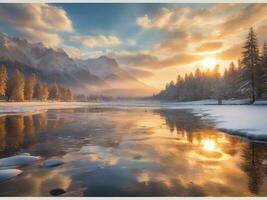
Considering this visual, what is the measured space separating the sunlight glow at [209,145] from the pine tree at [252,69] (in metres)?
26.1

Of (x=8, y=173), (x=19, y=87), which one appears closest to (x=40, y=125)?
(x=8, y=173)

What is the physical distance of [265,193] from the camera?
241 inches

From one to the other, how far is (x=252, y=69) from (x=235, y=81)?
2549 centimetres

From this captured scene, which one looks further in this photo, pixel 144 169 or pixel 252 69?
pixel 252 69

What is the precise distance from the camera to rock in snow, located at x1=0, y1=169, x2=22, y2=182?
7.15 m

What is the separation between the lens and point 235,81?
59250 mm

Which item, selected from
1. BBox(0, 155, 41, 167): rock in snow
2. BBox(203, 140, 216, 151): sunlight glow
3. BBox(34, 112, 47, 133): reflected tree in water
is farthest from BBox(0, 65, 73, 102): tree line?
BBox(203, 140, 216, 151): sunlight glow

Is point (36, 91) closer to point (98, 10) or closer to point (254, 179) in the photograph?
point (98, 10)

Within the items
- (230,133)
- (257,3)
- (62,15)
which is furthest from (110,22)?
(230,133)

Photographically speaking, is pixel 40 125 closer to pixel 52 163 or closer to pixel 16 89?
pixel 52 163

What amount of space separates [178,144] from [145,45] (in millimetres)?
10115

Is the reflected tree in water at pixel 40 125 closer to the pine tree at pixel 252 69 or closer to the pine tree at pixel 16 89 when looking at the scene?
the pine tree at pixel 252 69

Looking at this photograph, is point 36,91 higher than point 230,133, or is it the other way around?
point 36,91

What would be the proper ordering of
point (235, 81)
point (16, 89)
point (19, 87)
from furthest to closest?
point (19, 87)
point (16, 89)
point (235, 81)
